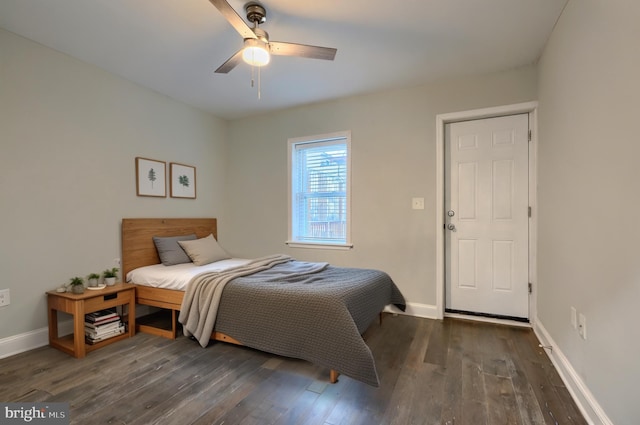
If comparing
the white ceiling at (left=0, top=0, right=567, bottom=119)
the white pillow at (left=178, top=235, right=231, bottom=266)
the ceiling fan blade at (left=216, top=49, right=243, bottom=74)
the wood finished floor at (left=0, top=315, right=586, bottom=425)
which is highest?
the white ceiling at (left=0, top=0, right=567, bottom=119)

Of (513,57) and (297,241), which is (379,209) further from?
(513,57)

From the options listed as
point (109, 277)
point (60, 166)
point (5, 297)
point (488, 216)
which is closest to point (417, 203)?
point (488, 216)

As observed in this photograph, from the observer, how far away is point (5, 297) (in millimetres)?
2170

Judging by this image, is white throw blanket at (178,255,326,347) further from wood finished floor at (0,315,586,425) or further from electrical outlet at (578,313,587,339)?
electrical outlet at (578,313,587,339)

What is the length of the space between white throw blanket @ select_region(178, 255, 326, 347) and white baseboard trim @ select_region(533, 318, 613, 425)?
2.31 meters

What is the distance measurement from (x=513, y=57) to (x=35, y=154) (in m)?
4.07

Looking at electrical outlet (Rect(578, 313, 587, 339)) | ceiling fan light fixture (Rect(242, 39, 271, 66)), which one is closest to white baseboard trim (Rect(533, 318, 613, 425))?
electrical outlet (Rect(578, 313, 587, 339))

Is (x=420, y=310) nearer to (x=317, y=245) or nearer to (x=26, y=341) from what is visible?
(x=317, y=245)

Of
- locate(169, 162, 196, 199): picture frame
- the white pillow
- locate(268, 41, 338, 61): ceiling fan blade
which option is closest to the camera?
locate(268, 41, 338, 61): ceiling fan blade

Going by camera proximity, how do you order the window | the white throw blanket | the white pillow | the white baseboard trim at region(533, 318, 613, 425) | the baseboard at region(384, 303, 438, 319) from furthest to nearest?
the window
the white pillow
the baseboard at region(384, 303, 438, 319)
the white throw blanket
the white baseboard trim at region(533, 318, 613, 425)

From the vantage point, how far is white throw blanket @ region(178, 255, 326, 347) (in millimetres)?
2279

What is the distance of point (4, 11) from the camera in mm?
1968

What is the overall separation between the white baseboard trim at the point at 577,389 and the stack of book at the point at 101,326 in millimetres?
3281

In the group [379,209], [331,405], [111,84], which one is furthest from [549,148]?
[111,84]
